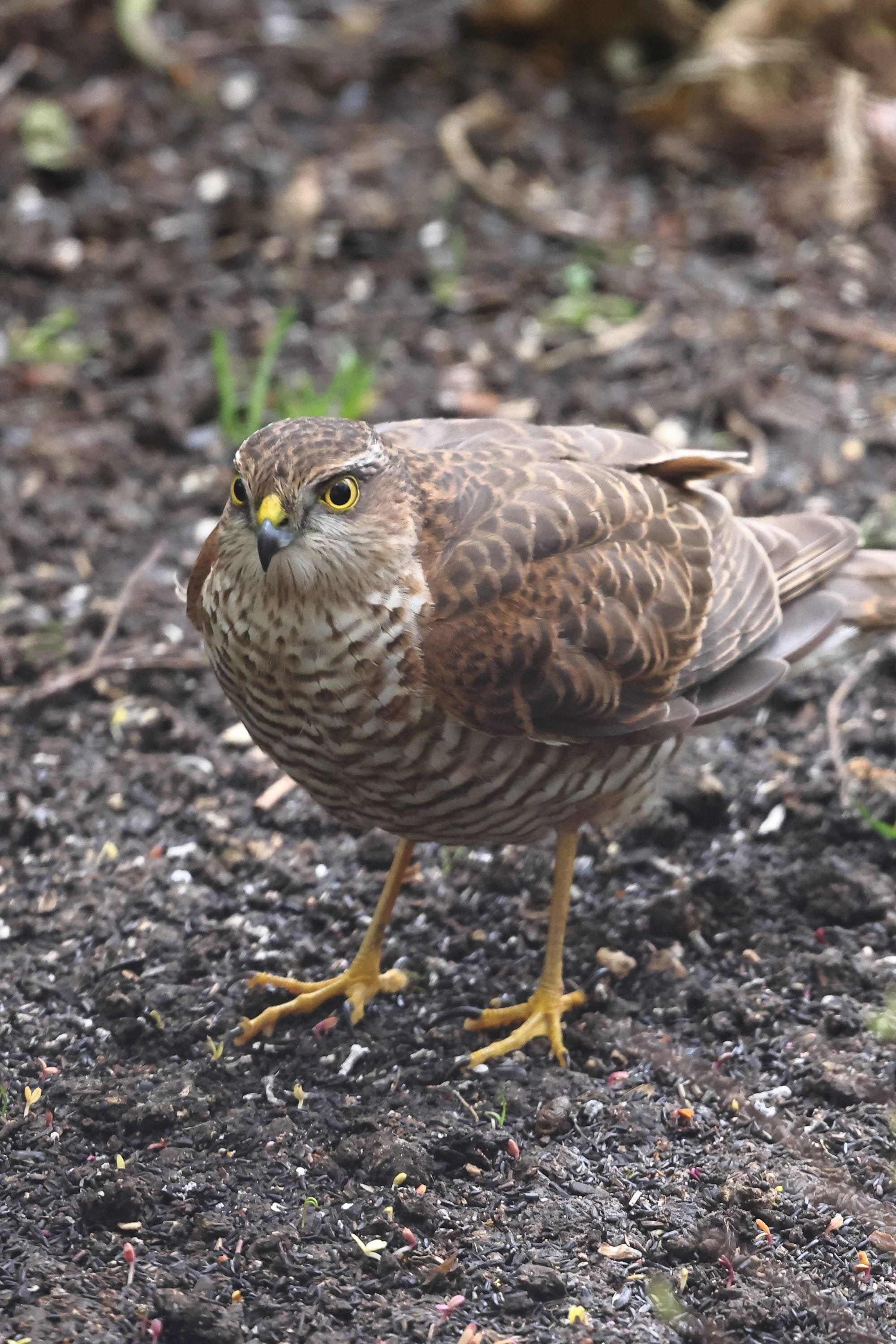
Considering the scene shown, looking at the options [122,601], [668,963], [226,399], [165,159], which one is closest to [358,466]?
[668,963]

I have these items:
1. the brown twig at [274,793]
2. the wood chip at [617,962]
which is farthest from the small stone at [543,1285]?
the brown twig at [274,793]

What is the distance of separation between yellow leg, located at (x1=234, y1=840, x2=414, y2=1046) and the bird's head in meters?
0.90

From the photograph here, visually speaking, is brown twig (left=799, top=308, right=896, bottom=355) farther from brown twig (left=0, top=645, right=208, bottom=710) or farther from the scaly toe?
the scaly toe

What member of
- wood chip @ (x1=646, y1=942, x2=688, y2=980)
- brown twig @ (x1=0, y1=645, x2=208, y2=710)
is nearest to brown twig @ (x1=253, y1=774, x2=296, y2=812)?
brown twig @ (x1=0, y1=645, x2=208, y2=710)

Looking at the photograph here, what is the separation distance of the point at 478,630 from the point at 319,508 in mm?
440

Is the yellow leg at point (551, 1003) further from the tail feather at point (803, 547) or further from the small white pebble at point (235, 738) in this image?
the small white pebble at point (235, 738)

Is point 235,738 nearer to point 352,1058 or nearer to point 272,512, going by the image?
point 352,1058

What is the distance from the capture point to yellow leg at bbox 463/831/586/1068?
3.69 m

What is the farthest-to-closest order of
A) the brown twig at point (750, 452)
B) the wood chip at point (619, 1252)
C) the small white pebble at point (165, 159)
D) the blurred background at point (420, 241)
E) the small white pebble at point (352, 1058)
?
the small white pebble at point (165, 159)
the blurred background at point (420, 241)
the brown twig at point (750, 452)
the small white pebble at point (352, 1058)
the wood chip at point (619, 1252)

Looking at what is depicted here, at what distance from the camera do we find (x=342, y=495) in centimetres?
320

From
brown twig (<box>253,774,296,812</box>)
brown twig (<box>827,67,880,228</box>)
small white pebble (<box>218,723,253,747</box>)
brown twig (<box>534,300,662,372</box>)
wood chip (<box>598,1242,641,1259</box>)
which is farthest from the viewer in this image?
brown twig (<box>827,67,880,228</box>)

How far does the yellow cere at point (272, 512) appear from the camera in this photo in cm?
305

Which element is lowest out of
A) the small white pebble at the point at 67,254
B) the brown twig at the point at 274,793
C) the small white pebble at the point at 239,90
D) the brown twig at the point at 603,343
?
the brown twig at the point at 274,793

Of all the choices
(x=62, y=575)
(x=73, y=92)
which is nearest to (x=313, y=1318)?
(x=62, y=575)
